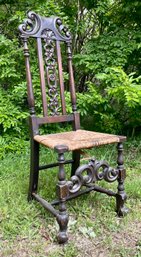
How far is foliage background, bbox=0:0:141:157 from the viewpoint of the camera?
8.86 ft

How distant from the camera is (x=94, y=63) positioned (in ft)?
9.54

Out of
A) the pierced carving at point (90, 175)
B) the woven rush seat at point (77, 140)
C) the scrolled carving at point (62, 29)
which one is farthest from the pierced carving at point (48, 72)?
the pierced carving at point (90, 175)

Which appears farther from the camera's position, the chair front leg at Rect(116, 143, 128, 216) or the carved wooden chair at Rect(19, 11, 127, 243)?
the chair front leg at Rect(116, 143, 128, 216)

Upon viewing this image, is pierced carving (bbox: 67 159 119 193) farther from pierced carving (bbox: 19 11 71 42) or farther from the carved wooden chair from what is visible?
pierced carving (bbox: 19 11 71 42)

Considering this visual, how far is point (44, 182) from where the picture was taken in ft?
7.18

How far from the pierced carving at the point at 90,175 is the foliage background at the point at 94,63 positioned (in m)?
0.88

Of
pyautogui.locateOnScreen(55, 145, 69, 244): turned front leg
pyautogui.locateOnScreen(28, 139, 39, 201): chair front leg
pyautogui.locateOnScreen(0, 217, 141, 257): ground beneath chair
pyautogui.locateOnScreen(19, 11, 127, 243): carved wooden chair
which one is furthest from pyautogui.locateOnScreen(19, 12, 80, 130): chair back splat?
pyautogui.locateOnScreen(0, 217, 141, 257): ground beneath chair

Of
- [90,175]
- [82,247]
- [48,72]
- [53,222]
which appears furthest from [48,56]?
[82,247]

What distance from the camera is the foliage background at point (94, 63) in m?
2.70

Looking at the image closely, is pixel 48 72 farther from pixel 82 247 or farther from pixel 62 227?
pixel 82 247

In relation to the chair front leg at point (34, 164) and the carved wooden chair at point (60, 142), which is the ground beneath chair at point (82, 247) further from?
the chair front leg at point (34, 164)

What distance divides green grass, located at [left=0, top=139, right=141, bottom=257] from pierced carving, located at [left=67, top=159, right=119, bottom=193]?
0.94 feet

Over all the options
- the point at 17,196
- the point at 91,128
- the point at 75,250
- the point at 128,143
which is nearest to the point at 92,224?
the point at 75,250

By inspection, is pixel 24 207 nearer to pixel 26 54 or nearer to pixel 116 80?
pixel 26 54
